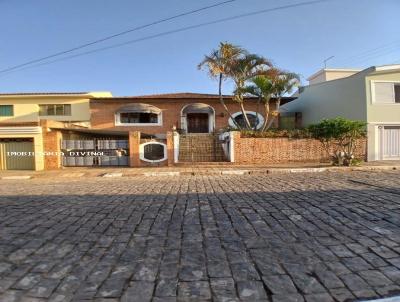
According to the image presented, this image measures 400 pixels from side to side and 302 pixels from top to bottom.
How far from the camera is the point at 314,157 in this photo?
17.3 metres

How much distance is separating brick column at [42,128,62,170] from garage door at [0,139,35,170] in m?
1.05

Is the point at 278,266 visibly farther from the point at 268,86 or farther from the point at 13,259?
the point at 268,86

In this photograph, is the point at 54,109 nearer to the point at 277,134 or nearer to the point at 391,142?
the point at 277,134

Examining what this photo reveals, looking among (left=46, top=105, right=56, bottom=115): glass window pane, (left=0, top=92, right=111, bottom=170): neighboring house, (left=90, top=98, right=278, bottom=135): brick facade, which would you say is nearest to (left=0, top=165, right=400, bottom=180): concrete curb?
(left=0, top=92, right=111, bottom=170): neighboring house

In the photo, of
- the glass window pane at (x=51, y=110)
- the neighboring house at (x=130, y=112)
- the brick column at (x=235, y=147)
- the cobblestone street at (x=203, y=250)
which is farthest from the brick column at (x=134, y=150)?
the glass window pane at (x=51, y=110)

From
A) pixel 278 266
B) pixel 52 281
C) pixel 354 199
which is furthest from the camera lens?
pixel 354 199

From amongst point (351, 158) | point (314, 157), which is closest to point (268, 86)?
point (314, 157)

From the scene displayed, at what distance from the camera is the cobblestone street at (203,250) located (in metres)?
2.85

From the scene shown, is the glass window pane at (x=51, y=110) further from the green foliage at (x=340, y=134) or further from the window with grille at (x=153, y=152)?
the green foliage at (x=340, y=134)

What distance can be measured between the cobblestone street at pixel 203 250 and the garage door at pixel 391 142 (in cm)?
1342

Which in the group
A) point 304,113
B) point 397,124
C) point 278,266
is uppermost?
point 304,113

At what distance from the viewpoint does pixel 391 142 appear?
18.2 m

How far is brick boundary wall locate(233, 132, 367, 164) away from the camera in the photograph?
1688 cm

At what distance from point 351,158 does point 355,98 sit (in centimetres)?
526
